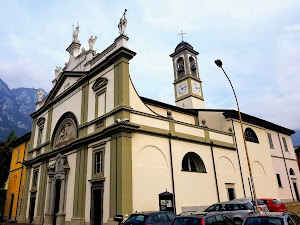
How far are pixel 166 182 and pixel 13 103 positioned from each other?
627ft

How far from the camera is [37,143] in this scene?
26.6 meters

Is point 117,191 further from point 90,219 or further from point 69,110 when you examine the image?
point 69,110

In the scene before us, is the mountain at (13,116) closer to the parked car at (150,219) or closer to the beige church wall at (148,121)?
the beige church wall at (148,121)

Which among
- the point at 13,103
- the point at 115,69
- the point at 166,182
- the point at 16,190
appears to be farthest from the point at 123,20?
the point at 13,103

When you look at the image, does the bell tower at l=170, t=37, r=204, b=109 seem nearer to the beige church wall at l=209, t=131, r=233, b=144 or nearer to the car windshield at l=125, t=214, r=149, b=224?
the beige church wall at l=209, t=131, r=233, b=144

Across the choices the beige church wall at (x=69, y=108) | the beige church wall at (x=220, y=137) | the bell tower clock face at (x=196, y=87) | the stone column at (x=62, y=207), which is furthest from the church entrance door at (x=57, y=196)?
the bell tower clock face at (x=196, y=87)

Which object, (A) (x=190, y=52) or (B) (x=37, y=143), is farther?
(A) (x=190, y=52)

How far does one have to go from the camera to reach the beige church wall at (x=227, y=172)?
20938 mm

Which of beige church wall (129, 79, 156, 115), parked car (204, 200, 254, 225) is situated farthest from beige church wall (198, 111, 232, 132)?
parked car (204, 200, 254, 225)

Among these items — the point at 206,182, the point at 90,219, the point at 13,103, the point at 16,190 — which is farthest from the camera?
the point at 13,103

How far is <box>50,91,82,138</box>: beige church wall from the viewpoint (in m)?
21.1

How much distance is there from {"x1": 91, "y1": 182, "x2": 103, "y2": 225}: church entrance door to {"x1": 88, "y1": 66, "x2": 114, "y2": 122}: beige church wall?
5042 mm

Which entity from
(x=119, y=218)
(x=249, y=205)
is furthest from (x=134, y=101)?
A: (x=249, y=205)

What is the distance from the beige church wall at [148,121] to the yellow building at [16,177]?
19.9m
